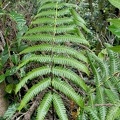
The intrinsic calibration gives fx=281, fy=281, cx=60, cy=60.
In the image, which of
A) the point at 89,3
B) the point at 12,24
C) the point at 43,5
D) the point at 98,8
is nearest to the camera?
the point at 43,5

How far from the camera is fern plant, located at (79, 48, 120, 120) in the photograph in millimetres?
1546

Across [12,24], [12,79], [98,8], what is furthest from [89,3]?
[12,79]

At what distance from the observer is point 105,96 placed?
1701mm

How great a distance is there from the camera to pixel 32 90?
5.25ft

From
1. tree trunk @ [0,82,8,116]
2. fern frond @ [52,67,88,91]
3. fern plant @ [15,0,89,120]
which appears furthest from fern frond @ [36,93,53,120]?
tree trunk @ [0,82,8,116]

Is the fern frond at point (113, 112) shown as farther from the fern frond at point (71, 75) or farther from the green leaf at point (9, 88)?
the green leaf at point (9, 88)

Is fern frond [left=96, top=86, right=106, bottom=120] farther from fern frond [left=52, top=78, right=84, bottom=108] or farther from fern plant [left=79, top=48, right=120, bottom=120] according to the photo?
fern frond [left=52, top=78, right=84, bottom=108]

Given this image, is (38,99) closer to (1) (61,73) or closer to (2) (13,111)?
(2) (13,111)

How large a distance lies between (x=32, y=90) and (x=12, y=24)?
107cm

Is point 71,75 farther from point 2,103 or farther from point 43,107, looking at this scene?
point 2,103

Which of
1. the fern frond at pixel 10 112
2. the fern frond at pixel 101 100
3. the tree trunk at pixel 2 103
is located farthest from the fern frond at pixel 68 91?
the tree trunk at pixel 2 103

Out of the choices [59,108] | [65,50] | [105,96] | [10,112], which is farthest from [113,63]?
[10,112]

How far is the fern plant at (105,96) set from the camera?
1.55 meters

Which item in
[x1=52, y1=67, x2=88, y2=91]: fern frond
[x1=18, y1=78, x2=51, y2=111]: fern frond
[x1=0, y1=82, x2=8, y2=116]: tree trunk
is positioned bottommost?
[x1=0, y1=82, x2=8, y2=116]: tree trunk
